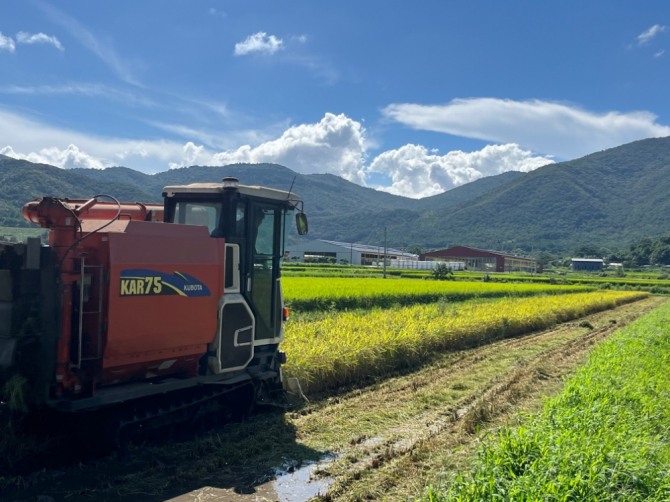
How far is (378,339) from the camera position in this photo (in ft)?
38.1

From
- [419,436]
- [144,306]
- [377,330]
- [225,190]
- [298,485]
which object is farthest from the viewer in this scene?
[377,330]

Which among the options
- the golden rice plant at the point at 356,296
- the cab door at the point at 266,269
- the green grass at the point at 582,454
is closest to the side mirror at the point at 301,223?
the cab door at the point at 266,269

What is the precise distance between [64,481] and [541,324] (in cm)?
1837

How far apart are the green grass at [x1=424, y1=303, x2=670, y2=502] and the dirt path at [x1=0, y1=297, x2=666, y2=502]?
917 mm

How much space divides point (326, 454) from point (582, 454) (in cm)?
298

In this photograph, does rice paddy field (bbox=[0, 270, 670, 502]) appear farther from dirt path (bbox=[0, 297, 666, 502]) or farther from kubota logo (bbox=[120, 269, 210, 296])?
kubota logo (bbox=[120, 269, 210, 296])

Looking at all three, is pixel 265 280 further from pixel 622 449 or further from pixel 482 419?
pixel 622 449

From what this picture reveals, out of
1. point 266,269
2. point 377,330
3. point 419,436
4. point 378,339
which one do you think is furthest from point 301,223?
point 377,330

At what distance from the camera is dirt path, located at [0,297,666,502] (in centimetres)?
541

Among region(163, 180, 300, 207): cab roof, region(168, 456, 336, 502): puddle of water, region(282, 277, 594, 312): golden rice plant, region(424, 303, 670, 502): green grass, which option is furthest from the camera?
region(282, 277, 594, 312): golden rice plant

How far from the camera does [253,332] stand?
743cm

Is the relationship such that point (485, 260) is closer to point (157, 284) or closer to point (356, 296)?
point (356, 296)

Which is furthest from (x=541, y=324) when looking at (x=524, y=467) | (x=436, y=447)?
(x=524, y=467)

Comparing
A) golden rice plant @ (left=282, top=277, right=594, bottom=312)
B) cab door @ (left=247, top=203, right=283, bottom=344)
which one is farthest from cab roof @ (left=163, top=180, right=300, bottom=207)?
golden rice plant @ (left=282, top=277, right=594, bottom=312)
